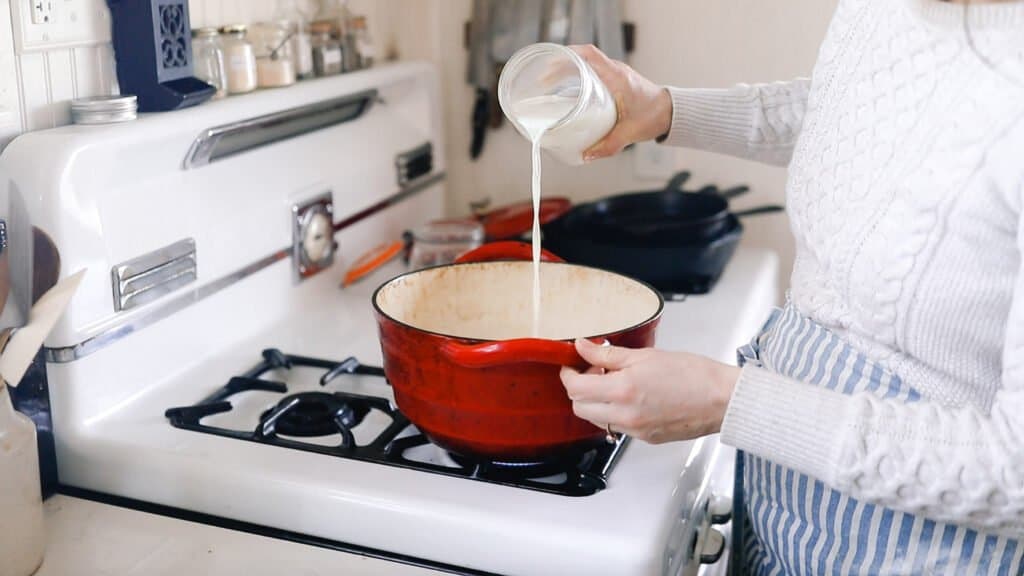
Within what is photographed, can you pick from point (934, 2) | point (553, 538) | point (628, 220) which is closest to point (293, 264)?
point (628, 220)

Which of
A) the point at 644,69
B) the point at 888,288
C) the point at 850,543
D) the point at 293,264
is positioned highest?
the point at 644,69

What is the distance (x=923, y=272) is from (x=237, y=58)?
839mm

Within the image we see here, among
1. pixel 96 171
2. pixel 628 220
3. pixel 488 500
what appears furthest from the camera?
pixel 628 220

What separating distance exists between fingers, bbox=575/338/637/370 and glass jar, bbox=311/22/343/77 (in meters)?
0.77

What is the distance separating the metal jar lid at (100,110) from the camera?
3.40 feet

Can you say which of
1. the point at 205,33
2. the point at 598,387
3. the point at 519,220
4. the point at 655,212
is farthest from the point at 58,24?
the point at 655,212

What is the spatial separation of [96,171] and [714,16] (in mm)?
1030

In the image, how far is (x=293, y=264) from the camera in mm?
1395

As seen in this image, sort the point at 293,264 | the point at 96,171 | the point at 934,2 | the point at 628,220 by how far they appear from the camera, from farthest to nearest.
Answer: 1. the point at 628,220
2. the point at 293,264
3. the point at 96,171
4. the point at 934,2

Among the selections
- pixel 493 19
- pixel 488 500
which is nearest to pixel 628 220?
pixel 493 19

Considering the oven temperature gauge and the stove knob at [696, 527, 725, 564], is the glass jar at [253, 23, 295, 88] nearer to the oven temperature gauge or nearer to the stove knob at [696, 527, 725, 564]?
the oven temperature gauge

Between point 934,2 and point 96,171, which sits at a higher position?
point 934,2

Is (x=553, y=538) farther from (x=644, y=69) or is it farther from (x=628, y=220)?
(x=644, y=69)

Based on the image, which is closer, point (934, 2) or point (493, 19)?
point (934, 2)
